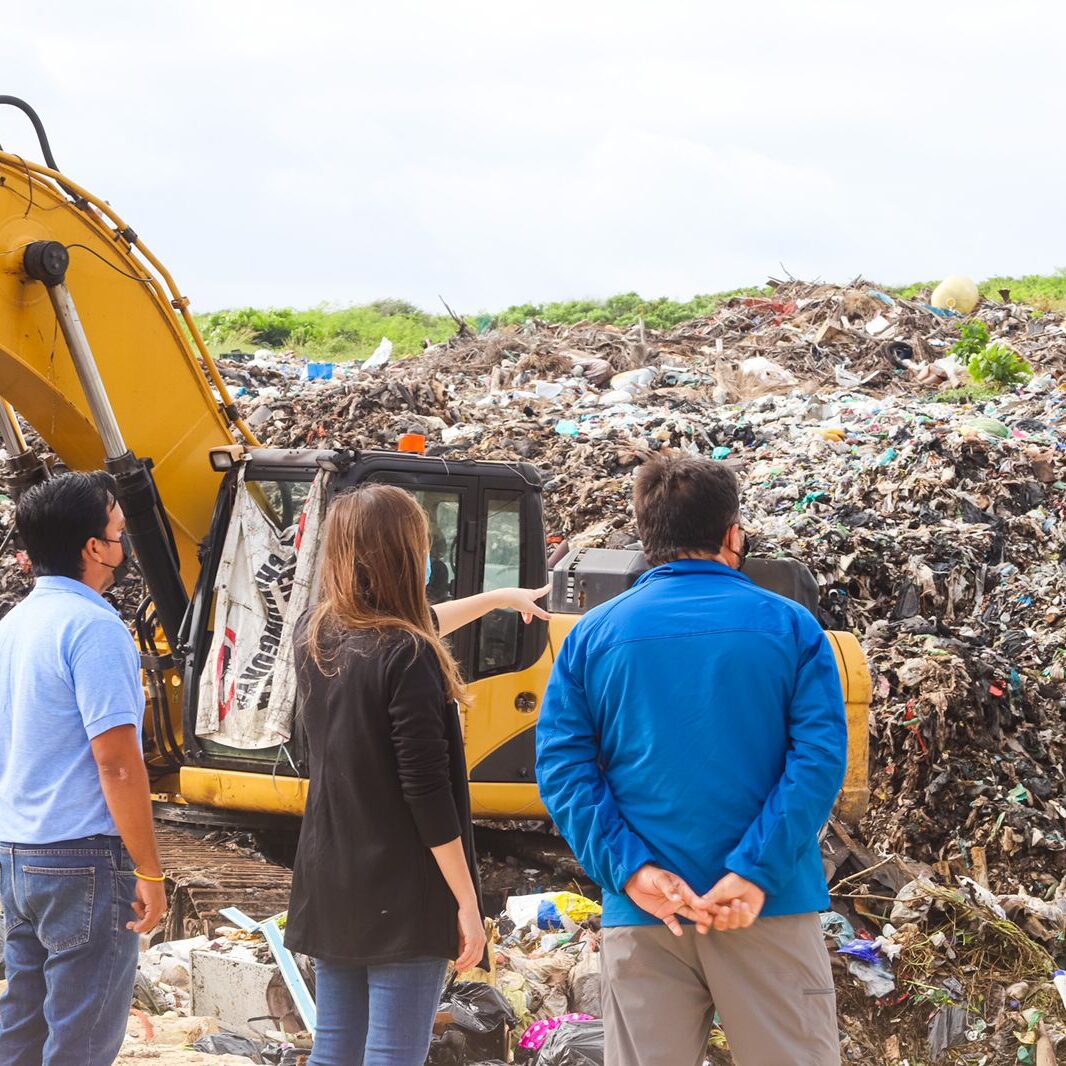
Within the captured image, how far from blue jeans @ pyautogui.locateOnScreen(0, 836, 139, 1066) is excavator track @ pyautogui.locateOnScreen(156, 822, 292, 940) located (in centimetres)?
227

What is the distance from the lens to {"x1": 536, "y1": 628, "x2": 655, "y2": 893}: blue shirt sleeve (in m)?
2.50

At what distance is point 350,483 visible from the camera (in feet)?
17.7

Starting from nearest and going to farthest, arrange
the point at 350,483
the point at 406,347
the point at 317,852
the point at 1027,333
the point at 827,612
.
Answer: the point at 317,852
the point at 350,483
the point at 827,612
the point at 1027,333
the point at 406,347

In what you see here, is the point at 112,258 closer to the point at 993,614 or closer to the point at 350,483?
the point at 350,483

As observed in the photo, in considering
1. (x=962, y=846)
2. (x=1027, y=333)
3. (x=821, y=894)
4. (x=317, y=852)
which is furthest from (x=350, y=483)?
(x=1027, y=333)

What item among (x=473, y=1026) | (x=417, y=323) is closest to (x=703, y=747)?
(x=473, y=1026)

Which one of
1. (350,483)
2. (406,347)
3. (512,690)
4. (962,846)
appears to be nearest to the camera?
(350,483)

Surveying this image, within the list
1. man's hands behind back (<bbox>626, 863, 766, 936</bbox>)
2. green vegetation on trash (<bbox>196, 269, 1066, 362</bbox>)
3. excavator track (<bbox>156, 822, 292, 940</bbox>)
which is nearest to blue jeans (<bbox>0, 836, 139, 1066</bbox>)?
man's hands behind back (<bbox>626, 863, 766, 936</bbox>)

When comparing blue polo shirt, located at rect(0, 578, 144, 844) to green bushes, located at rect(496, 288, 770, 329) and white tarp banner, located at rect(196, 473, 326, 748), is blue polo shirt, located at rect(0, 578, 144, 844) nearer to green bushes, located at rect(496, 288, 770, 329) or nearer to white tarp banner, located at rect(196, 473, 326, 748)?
white tarp banner, located at rect(196, 473, 326, 748)

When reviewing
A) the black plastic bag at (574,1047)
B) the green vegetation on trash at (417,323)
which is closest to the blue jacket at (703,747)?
the black plastic bag at (574,1047)

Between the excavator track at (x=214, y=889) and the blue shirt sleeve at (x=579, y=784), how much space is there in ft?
9.00

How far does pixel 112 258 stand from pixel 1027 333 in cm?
1625

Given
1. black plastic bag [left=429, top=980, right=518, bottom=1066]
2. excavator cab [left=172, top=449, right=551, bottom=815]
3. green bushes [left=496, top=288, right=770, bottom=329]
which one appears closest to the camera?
black plastic bag [left=429, top=980, right=518, bottom=1066]

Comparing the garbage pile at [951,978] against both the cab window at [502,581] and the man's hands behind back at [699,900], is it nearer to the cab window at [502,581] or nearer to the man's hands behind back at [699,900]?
the cab window at [502,581]
